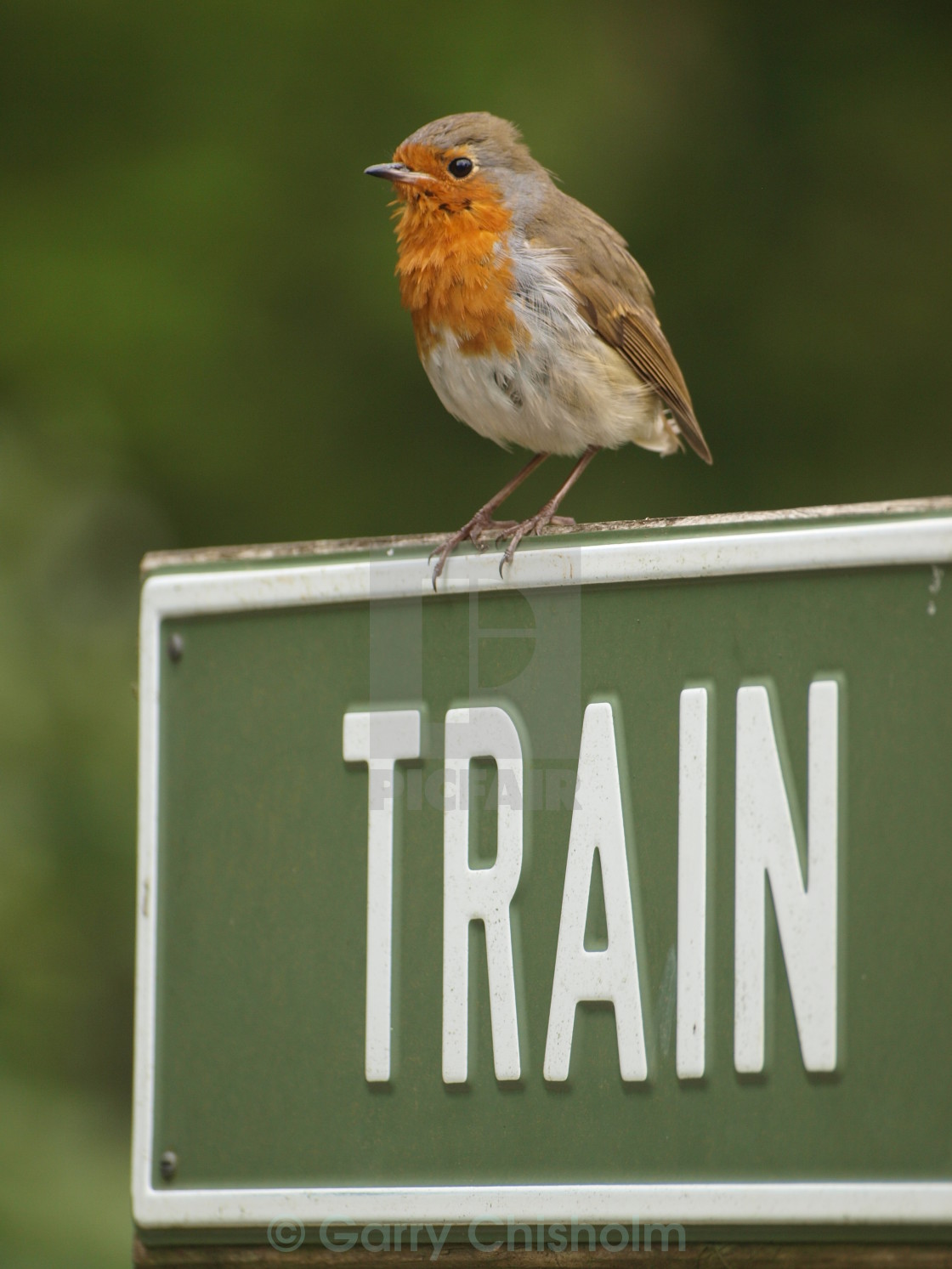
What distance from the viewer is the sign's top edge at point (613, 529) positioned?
159cm

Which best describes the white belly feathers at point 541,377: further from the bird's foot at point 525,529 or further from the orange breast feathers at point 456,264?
the bird's foot at point 525,529

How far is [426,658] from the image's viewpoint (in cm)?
188

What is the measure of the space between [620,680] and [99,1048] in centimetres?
269

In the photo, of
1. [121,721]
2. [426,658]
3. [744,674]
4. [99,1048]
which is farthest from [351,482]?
[744,674]

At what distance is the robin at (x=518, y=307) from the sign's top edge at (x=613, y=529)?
0.58 m

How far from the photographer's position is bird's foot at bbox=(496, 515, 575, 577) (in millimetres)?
1851

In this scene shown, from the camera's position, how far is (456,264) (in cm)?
268

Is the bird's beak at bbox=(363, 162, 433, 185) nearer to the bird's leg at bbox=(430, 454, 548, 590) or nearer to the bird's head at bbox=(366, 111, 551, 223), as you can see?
the bird's head at bbox=(366, 111, 551, 223)

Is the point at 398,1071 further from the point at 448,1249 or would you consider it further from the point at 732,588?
the point at 732,588

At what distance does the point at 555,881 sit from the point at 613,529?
0.43 m

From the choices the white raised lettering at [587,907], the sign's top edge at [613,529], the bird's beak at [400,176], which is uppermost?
the bird's beak at [400,176]

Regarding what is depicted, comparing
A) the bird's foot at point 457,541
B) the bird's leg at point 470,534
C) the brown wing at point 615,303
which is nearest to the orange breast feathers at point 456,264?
the brown wing at point 615,303

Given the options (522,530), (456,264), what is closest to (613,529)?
(522,530)

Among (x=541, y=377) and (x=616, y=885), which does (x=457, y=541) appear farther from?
(x=541, y=377)
